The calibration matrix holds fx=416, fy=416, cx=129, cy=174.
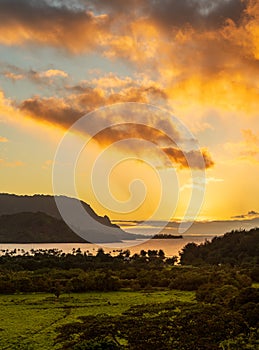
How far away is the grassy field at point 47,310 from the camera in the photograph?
35325 millimetres

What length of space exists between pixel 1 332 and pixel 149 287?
37.9m

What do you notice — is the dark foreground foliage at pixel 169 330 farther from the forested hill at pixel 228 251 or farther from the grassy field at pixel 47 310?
the forested hill at pixel 228 251

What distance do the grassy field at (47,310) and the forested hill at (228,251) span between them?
55.0 meters

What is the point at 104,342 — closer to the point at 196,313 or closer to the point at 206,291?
the point at 196,313

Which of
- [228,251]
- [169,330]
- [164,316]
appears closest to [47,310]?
[164,316]

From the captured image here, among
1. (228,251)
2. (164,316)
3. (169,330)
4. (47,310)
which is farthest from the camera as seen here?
(228,251)

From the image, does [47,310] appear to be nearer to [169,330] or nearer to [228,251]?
[169,330]

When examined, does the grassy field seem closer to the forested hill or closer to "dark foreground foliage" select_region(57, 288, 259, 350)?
"dark foreground foliage" select_region(57, 288, 259, 350)

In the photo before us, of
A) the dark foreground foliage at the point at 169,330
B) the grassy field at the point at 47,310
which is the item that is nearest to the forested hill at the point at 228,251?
the grassy field at the point at 47,310

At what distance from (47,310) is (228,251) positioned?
3300 inches

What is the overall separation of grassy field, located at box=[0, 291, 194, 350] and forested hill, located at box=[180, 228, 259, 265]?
55.0 m

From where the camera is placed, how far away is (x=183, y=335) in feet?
114

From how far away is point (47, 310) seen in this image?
5106cm

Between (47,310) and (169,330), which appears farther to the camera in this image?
(47,310)
